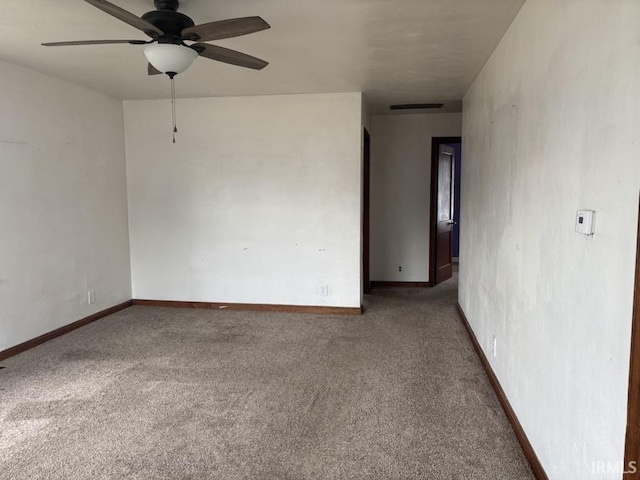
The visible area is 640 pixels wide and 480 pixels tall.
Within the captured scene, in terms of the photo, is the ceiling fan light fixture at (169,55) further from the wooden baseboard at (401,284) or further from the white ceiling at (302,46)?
the wooden baseboard at (401,284)

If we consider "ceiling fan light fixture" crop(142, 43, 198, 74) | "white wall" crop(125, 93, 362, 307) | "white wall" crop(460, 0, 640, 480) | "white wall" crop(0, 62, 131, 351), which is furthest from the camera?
"white wall" crop(125, 93, 362, 307)

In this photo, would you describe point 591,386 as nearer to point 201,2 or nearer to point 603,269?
point 603,269

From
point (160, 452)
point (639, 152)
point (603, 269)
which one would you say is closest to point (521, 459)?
point (603, 269)

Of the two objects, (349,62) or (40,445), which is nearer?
(40,445)

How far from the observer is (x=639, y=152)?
113 cm

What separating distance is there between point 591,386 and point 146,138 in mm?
4794

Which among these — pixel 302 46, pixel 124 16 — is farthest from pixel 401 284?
pixel 124 16

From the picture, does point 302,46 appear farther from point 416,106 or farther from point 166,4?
point 416,106

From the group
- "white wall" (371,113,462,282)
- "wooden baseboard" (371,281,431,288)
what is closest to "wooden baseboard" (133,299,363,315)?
"wooden baseboard" (371,281,431,288)

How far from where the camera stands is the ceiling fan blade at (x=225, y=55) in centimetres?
236

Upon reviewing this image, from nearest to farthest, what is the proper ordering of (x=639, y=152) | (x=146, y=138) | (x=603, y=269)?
(x=639, y=152), (x=603, y=269), (x=146, y=138)

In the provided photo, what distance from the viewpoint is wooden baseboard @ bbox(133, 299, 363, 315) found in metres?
4.71

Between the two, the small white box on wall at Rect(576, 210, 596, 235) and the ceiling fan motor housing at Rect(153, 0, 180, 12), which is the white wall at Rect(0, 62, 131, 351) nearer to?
the ceiling fan motor housing at Rect(153, 0, 180, 12)

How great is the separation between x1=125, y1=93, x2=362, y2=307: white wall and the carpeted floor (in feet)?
2.47
